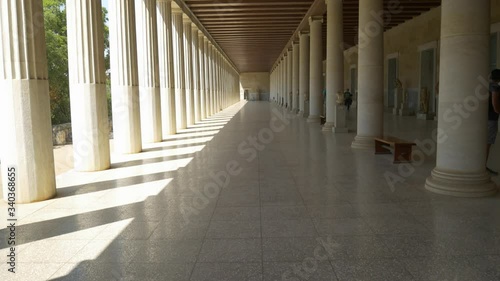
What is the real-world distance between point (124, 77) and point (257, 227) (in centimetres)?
882

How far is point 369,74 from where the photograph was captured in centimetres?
1346

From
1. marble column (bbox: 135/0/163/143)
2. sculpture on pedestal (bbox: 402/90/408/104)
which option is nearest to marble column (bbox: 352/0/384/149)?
marble column (bbox: 135/0/163/143)

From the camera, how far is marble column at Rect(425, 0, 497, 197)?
7.29 metres

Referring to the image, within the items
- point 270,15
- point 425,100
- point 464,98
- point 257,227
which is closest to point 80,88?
point 257,227

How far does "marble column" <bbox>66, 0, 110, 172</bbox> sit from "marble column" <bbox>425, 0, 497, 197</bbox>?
7.53 metres

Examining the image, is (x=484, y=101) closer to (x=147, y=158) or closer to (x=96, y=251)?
(x=96, y=251)

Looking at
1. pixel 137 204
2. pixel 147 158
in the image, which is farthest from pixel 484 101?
pixel 147 158

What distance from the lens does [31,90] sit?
7422 mm

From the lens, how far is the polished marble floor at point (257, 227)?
4.59 meters

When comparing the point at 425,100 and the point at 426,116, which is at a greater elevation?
the point at 425,100

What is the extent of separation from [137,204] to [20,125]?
245 cm

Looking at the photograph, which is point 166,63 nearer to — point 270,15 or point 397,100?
point 270,15

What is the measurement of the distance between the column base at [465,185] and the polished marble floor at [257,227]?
23 cm

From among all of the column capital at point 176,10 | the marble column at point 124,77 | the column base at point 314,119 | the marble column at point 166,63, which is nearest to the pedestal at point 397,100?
the column base at point 314,119
